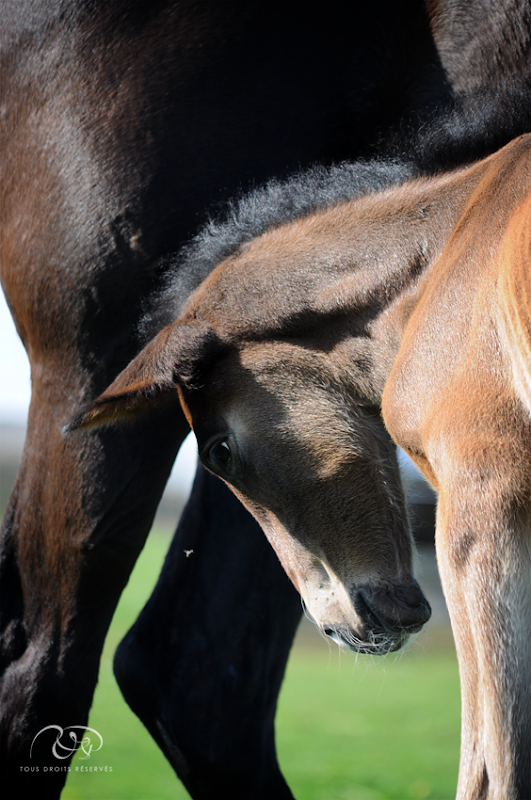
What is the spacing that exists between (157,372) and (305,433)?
0.44 meters

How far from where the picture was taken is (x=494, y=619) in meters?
1.51

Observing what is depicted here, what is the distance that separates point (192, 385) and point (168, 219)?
1.59 feet

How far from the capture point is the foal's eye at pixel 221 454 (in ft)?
7.60

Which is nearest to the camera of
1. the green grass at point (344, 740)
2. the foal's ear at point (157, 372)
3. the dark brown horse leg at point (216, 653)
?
the foal's ear at point (157, 372)

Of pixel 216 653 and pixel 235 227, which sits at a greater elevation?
pixel 235 227

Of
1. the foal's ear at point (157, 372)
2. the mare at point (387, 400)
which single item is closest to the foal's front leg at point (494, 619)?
the mare at point (387, 400)

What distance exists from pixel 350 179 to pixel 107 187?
674 millimetres

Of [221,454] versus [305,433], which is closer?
[305,433]

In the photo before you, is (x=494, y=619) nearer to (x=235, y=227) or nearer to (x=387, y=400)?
(x=387, y=400)

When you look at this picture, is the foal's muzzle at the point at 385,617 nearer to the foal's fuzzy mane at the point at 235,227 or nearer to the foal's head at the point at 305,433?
the foal's head at the point at 305,433

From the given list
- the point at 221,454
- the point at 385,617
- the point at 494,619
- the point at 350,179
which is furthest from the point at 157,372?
the point at 494,619

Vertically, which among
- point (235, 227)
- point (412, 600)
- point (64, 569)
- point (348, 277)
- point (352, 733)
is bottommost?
point (352, 733)

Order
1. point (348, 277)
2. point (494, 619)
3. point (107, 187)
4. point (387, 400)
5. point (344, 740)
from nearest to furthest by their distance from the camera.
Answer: point (494, 619), point (387, 400), point (348, 277), point (107, 187), point (344, 740)

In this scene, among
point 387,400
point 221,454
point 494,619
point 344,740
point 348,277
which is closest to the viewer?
point 494,619
